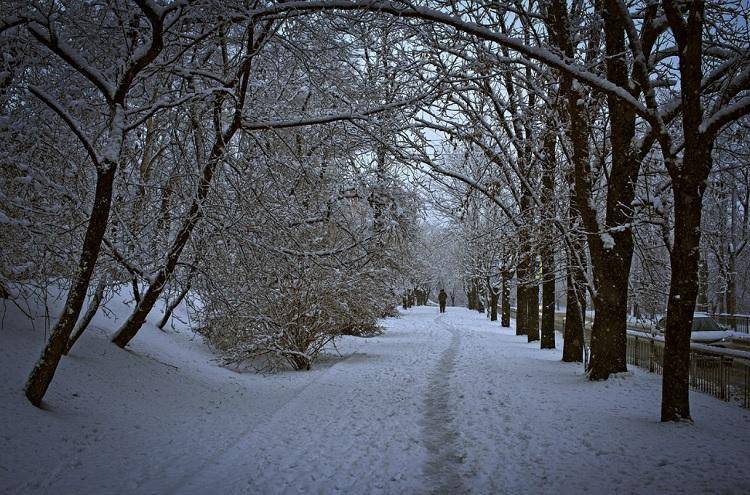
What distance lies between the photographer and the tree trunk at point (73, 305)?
591 cm

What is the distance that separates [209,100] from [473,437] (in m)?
6.27

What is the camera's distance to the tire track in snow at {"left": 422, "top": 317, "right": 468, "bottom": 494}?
496cm

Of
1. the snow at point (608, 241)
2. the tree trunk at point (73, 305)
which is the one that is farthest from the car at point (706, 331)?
the tree trunk at point (73, 305)

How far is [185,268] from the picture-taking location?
9.26 meters

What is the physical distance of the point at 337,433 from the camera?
22.1ft

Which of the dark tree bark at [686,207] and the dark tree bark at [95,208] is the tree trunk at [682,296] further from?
the dark tree bark at [95,208]

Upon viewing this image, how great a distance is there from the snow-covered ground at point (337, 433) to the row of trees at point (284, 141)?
763 millimetres

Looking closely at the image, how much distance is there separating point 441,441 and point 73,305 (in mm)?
4689

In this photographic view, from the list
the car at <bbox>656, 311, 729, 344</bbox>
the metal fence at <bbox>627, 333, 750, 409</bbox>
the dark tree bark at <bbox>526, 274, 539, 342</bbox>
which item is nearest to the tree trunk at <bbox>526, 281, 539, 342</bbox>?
the dark tree bark at <bbox>526, 274, 539, 342</bbox>

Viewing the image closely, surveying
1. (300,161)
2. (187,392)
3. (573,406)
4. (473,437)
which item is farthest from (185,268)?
(573,406)

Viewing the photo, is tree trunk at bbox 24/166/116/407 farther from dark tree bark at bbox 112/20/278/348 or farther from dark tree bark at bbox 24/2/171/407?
dark tree bark at bbox 112/20/278/348

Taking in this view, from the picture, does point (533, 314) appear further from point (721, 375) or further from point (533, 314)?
point (721, 375)

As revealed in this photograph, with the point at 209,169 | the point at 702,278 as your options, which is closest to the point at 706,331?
the point at 702,278

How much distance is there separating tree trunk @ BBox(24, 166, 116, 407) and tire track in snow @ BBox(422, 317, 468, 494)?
4.39 meters
